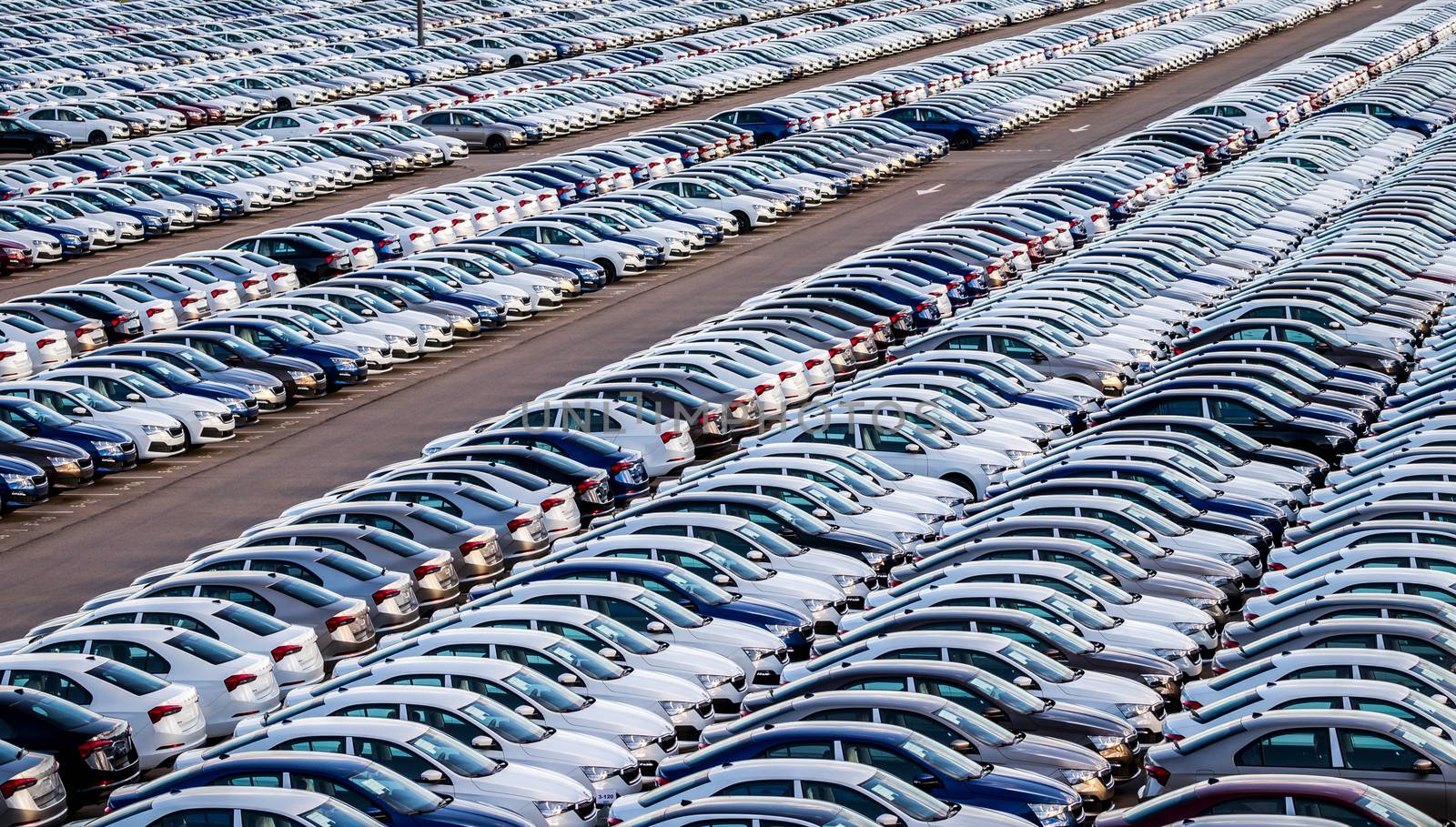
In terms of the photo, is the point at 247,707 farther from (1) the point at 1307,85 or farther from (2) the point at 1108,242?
(1) the point at 1307,85

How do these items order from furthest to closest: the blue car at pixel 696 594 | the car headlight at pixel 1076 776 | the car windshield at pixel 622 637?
the blue car at pixel 696 594, the car windshield at pixel 622 637, the car headlight at pixel 1076 776

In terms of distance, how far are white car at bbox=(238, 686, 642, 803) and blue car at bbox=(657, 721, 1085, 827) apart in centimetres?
92

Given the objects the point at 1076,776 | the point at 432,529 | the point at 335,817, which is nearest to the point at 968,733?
the point at 1076,776

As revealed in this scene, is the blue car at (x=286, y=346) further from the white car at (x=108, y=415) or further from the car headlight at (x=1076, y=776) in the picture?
the car headlight at (x=1076, y=776)

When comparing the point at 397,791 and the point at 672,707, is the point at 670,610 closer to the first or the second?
the point at 672,707

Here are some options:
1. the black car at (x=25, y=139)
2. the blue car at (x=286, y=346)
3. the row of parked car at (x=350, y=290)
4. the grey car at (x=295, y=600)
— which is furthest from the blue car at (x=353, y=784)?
the black car at (x=25, y=139)

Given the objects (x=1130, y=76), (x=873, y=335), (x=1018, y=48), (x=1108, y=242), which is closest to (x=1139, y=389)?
(x=873, y=335)

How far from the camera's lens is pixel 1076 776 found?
17562 mm

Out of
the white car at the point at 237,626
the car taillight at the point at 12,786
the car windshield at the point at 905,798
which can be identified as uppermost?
the car windshield at the point at 905,798

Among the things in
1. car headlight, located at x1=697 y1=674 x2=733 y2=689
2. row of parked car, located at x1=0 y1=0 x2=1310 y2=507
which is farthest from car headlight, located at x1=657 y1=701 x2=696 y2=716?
row of parked car, located at x1=0 y1=0 x2=1310 y2=507

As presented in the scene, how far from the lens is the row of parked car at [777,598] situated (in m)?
17.0

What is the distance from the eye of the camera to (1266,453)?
2764 centimetres

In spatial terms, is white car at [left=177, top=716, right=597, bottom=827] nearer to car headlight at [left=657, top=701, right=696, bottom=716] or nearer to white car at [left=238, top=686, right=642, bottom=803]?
white car at [left=238, top=686, right=642, bottom=803]

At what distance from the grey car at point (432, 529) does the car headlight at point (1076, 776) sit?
926 cm
